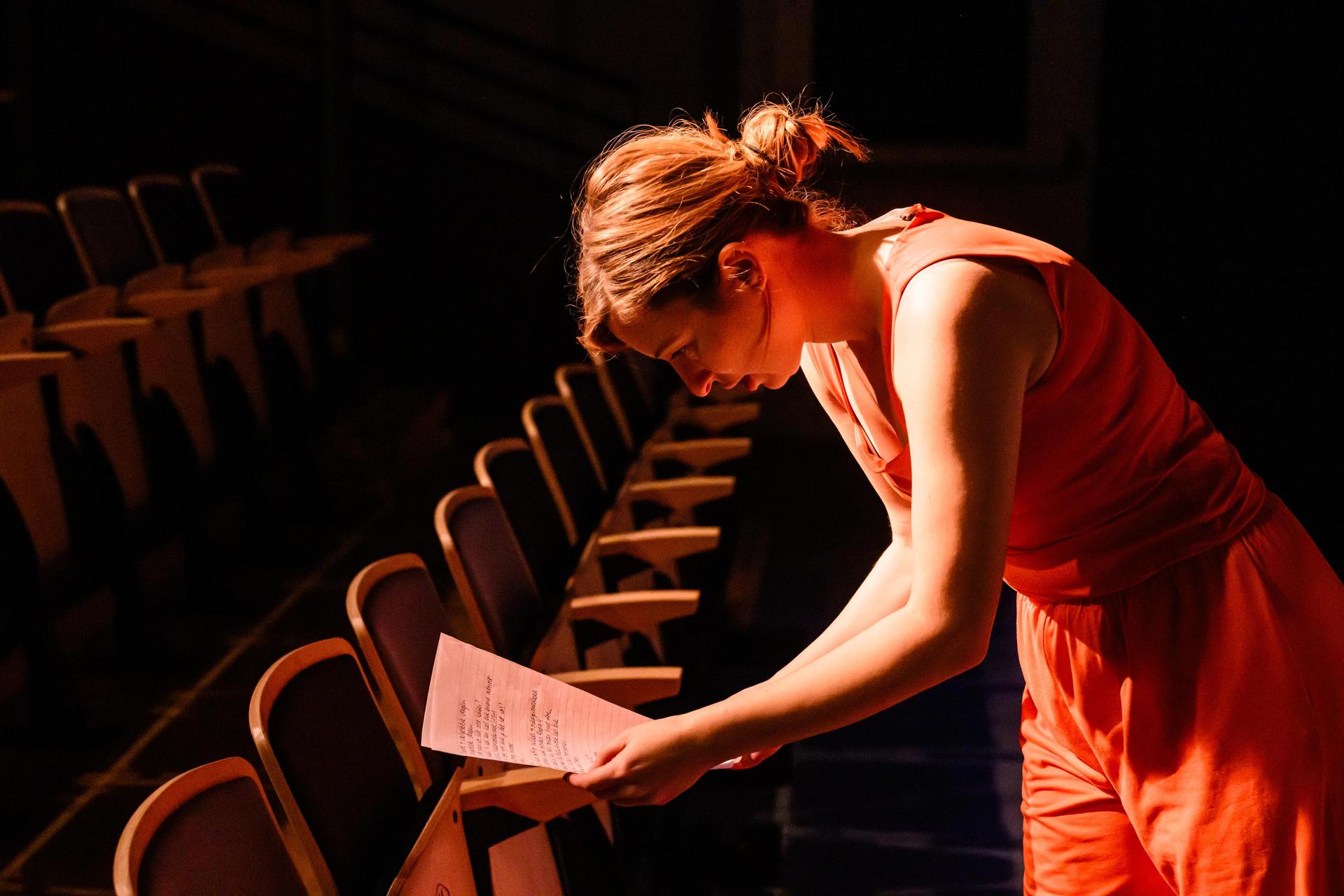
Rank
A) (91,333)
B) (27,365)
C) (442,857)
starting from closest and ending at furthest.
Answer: (442,857), (27,365), (91,333)

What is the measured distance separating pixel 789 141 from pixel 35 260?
8.62ft

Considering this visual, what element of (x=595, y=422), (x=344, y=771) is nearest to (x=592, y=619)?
(x=344, y=771)

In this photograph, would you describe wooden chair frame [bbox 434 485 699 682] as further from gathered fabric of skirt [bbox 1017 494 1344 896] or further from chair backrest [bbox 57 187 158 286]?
chair backrest [bbox 57 187 158 286]

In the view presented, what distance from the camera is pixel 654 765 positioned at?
0.88 meters

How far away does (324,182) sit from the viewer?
16.2 ft

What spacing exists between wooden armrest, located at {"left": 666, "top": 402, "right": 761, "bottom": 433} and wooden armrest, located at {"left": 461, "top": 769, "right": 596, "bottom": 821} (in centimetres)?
194

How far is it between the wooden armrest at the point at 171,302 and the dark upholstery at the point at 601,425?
856 millimetres

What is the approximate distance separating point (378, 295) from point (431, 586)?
150 inches

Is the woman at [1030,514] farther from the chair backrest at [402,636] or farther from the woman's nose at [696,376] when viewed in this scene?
the chair backrest at [402,636]

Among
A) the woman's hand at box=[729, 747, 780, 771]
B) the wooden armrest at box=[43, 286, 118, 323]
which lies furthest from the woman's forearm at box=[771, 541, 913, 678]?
the wooden armrest at box=[43, 286, 118, 323]

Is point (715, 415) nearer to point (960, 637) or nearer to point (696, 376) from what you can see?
point (696, 376)

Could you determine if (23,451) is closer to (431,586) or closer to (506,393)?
(431,586)

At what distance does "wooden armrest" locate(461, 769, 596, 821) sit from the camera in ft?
3.89

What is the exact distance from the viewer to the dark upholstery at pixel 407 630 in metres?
1.48
